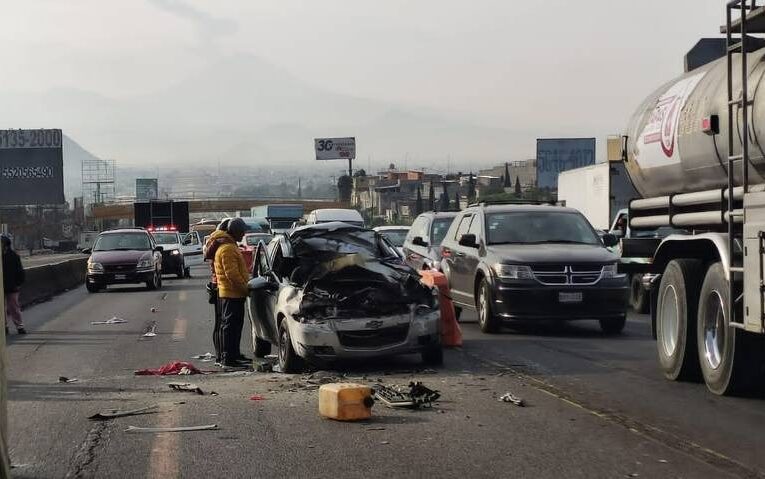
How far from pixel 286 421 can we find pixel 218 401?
130 centimetres

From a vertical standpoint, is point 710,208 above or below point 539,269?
above

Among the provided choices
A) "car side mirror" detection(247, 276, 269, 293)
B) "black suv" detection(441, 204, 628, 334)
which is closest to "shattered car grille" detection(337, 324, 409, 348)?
"car side mirror" detection(247, 276, 269, 293)

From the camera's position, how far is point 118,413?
9289 mm

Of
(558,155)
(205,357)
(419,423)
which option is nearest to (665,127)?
(419,423)

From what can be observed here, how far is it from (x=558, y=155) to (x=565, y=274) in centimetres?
7875

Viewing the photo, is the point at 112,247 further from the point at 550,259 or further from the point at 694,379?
the point at 694,379

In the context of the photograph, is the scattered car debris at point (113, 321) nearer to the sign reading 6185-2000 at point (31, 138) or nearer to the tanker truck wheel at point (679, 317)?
the tanker truck wheel at point (679, 317)

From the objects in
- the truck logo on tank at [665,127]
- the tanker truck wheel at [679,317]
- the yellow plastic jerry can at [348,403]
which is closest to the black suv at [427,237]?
the truck logo on tank at [665,127]

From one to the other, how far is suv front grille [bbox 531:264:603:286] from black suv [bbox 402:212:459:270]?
4920 mm

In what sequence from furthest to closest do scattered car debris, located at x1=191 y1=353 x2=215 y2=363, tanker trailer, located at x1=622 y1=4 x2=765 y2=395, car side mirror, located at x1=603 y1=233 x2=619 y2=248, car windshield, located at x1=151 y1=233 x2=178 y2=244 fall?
car windshield, located at x1=151 y1=233 x2=178 y2=244
car side mirror, located at x1=603 y1=233 x2=619 y2=248
scattered car debris, located at x1=191 y1=353 x2=215 y2=363
tanker trailer, located at x1=622 y1=4 x2=765 y2=395

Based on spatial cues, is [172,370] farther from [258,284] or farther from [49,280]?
[49,280]

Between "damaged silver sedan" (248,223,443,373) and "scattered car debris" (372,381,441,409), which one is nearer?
"scattered car debris" (372,381,441,409)

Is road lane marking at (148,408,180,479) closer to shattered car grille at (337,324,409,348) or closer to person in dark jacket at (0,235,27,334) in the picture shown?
shattered car grille at (337,324,409,348)

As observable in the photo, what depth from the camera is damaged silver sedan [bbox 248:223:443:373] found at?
38.3 feet
